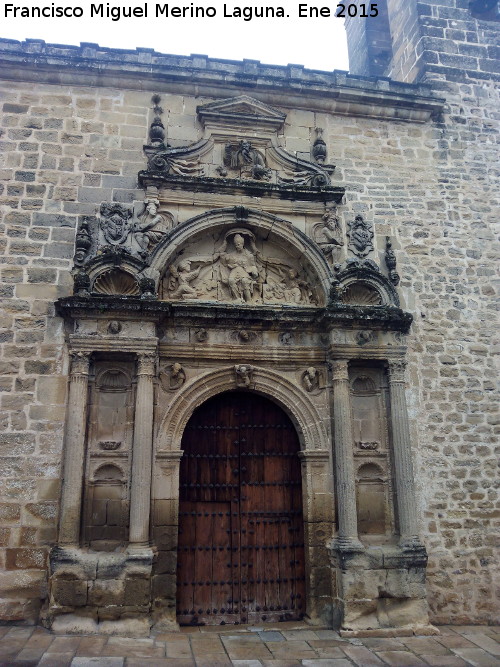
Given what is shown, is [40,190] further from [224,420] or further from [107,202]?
[224,420]

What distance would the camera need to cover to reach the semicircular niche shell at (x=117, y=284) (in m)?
6.18

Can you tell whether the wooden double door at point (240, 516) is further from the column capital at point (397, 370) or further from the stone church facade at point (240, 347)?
the column capital at point (397, 370)

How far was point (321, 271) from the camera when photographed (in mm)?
6652

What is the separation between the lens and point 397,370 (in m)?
6.42

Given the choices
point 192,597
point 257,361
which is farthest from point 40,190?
point 192,597

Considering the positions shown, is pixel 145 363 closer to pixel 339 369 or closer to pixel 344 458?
pixel 339 369

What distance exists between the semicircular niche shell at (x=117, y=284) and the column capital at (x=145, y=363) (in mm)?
706

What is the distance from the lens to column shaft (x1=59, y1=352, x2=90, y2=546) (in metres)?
5.43

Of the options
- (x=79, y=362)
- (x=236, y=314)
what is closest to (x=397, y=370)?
(x=236, y=314)

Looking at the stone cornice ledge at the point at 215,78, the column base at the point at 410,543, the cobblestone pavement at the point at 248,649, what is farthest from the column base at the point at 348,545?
the stone cornice ledge at the point at 215,78

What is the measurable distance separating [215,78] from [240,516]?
520 cm

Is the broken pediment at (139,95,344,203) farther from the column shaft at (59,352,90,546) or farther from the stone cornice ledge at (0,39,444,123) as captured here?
the column shaft at (59,352,90,546)

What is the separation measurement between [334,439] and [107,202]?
3.67 meters

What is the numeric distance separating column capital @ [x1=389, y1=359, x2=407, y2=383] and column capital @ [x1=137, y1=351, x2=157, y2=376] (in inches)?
105
